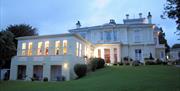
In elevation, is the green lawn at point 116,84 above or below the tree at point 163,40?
below

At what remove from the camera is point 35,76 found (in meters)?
27.4

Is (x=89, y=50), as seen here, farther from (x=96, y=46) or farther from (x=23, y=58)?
(x=23, y=58)

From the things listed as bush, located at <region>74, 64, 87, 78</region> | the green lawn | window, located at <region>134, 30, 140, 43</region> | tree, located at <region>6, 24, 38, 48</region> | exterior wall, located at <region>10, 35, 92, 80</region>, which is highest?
tree, located at <region>6, 24, 38, 48</region>

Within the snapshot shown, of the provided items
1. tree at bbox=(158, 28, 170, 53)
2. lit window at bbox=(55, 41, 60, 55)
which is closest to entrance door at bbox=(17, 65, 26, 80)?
lit window at bbox=(55, 41, 60, 55)

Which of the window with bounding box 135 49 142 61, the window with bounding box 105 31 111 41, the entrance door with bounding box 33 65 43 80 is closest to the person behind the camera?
the entrance door with bounding box 33 65 43 80

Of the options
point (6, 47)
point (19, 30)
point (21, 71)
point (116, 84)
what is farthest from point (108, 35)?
point (116, 84)

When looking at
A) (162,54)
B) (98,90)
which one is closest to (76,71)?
(98,90)

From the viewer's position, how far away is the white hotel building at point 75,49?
85.5 ft

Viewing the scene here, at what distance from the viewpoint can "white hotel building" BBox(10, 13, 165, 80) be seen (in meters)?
26.1

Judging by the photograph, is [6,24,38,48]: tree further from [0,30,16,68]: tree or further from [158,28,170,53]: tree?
[158,28,170,53]: tree

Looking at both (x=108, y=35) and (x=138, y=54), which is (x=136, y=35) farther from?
(x=108, y=35)

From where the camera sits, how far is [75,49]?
26938 mm

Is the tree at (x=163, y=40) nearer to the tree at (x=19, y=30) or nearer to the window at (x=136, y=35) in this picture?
the window at (x=136, y=35)

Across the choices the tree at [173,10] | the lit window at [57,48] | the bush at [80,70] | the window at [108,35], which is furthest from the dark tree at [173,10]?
the window at [108,35]
